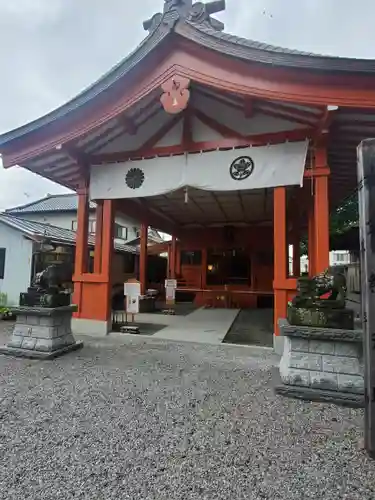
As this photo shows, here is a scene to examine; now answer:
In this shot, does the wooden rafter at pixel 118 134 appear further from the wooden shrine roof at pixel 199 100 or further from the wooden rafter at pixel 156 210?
the wooden rafter at pixel 156 210

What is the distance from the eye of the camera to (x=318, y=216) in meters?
4.59

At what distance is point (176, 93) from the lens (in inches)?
177

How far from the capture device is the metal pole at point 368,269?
193 cm

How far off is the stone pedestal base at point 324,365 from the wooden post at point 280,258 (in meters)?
1.56

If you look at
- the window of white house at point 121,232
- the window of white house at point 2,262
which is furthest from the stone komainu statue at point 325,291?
the window of white house at point 121,232

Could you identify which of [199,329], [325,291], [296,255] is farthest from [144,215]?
[325,291]

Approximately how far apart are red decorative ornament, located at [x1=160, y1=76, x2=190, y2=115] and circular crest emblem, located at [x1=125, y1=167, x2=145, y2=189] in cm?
133

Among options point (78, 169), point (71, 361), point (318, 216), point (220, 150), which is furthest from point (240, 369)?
point (78, 169)

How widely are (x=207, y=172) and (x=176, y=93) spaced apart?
1.28m

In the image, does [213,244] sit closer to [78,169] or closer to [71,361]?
[78,169]

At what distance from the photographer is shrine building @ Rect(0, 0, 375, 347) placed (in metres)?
4.03

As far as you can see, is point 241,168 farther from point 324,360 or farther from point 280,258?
point 324,360

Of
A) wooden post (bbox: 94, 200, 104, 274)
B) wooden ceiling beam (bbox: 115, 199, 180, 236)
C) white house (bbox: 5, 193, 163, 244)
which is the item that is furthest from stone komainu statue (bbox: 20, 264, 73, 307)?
white house (bbox: 5, 193, 163, 244)

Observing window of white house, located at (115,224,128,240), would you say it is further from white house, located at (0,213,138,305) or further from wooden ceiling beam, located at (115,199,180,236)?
white house, located at (0,213,138,305)
